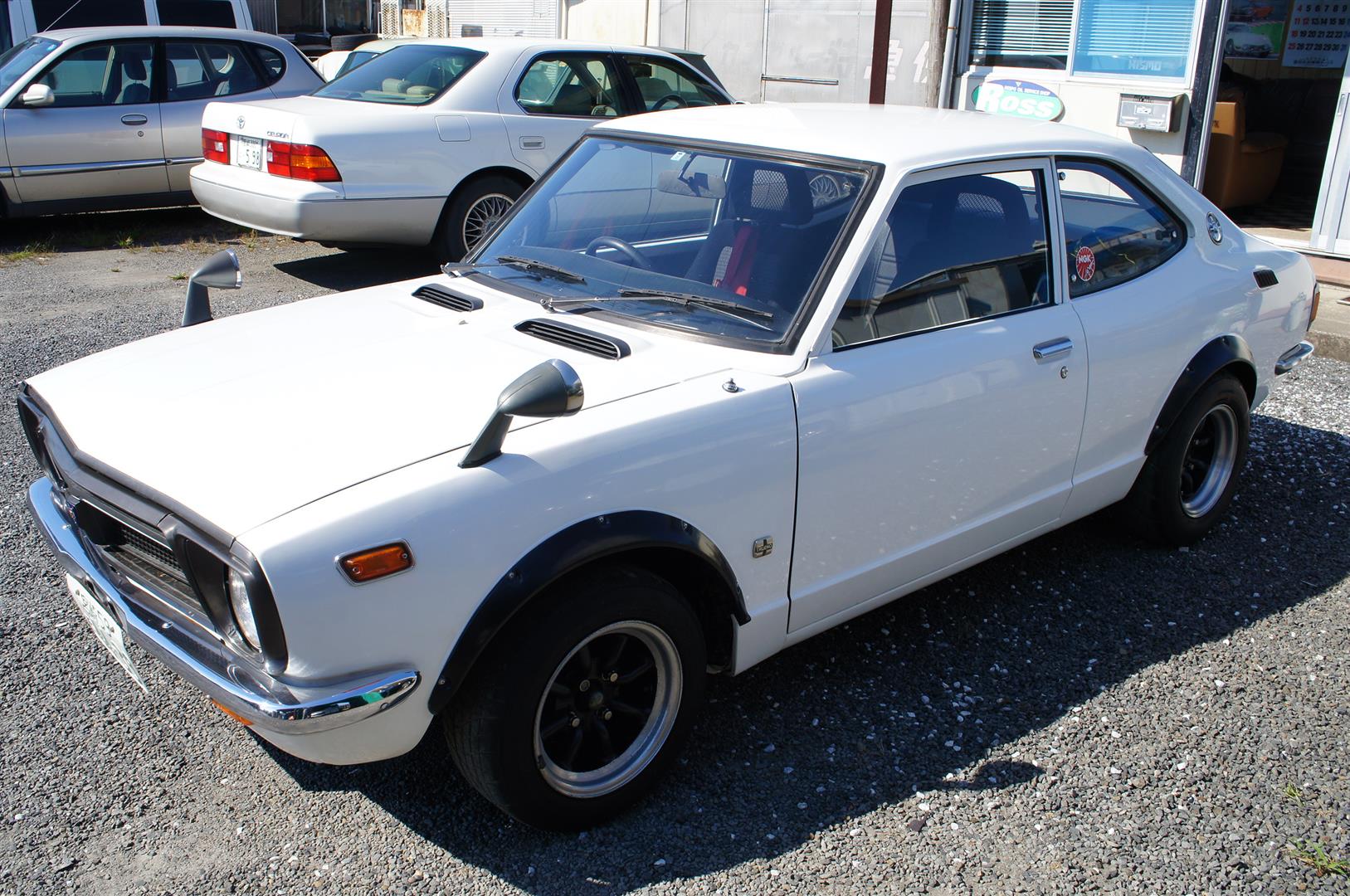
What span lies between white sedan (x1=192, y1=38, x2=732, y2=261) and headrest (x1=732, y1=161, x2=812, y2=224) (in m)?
4.64

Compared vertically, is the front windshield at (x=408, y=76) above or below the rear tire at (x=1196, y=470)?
above

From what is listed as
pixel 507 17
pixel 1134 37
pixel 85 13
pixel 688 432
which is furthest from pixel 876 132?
pixel 507 17

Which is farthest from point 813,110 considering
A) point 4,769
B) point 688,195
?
point 4,769

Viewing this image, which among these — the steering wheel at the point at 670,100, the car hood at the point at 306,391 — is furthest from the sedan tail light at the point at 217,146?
the car hood at the point at 306,391

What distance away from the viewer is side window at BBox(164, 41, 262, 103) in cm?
992

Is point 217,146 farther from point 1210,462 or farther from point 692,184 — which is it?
point 1210,462

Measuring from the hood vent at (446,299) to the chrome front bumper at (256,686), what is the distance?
1.33 m

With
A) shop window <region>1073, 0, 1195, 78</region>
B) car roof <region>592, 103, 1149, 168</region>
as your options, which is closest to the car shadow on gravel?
car roof <region>592, 103, 1149, 168</region>

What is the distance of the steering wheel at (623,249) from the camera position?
11.8 feet

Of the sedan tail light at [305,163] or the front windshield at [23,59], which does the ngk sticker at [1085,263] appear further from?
the front windshield at [23,59]

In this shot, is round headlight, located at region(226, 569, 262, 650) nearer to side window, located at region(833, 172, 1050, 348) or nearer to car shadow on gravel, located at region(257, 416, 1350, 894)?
car shadow on gravel, located at region(257, 416, 1350, 894)

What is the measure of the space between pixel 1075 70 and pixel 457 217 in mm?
5460

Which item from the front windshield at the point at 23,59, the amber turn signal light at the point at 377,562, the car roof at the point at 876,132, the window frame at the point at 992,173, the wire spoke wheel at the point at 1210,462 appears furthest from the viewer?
the front windshield at the point at 23,59

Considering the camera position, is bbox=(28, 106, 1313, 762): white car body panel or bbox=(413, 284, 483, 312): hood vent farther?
bbox=(413, 284, 483, 312): hood vent
